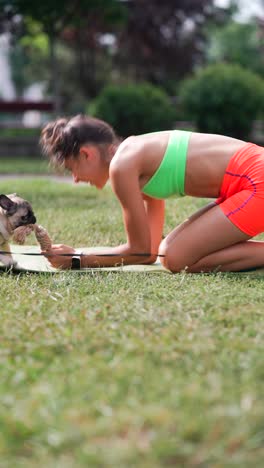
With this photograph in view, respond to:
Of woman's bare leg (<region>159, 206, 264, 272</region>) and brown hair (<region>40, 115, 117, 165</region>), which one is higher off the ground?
brown hair (<region>40, 115, 117, 165</region>)

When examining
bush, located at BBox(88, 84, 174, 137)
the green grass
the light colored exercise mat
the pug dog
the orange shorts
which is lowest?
the green grass

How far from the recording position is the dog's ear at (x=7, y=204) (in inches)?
182

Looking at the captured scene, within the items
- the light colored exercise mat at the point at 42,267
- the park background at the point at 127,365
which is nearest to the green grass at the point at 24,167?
the park background at the point at 127,365

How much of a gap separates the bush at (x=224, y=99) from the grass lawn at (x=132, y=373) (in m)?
13.7

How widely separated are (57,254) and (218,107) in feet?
44.3

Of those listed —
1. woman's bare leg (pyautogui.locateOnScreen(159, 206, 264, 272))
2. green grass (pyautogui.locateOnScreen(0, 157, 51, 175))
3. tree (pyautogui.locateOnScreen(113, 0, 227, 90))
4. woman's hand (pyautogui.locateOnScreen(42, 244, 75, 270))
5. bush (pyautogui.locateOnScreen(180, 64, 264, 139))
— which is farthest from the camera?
tree (pyautogui.locateOnScreen(113, 0, 227, 90))

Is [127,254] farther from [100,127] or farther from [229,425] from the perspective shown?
[229,425]

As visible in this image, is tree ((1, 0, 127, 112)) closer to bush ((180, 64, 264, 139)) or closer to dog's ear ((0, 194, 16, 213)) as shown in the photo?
bush ((180, 64, 264, 139))

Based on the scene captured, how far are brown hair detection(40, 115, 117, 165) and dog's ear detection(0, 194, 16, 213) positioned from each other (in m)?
0.43

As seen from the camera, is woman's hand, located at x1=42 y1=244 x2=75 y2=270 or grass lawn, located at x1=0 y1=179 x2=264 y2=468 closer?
grass lawn, located at x1=0 y1=179 x2=264 y2=468

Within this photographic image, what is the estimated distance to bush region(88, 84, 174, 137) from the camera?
57.7ft

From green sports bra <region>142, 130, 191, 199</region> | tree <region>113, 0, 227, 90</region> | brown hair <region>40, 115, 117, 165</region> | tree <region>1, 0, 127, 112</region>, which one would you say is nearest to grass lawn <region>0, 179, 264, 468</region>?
green sports bra <region>142, 130, 191, 199</region>

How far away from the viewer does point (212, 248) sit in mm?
4449

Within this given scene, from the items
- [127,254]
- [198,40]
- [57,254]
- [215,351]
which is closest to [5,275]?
[57,254]
